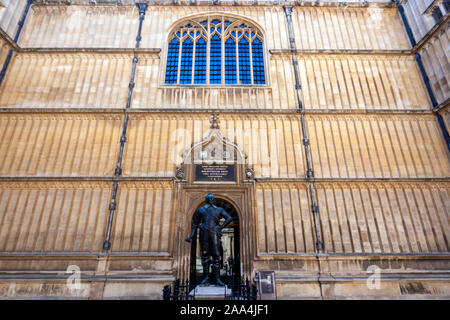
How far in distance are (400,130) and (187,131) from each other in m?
8.49

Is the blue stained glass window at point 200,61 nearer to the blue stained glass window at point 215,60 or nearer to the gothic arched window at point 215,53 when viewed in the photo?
the gothic arched window at point 215,53

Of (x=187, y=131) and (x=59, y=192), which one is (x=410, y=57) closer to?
(x=187, y=131)

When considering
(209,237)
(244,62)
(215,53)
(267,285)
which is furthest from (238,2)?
(267,285)

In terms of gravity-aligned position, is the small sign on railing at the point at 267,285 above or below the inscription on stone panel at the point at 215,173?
below

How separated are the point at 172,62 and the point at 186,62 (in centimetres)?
65

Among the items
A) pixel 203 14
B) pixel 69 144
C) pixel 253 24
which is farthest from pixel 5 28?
pixel 253 24

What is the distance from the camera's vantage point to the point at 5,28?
478 inches

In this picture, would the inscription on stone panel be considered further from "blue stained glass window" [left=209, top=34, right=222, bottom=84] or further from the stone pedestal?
the stone pedestal

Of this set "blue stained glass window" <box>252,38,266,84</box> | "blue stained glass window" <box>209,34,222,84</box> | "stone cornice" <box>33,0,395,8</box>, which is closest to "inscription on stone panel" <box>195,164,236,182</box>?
"blue stained glass window" <box>209,34,222,84</box>

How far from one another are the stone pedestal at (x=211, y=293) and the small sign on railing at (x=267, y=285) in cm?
214

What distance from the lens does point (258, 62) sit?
1318cm

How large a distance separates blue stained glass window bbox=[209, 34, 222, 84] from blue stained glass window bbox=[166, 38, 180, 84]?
1.60 metres

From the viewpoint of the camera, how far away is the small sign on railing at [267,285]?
8172 millimetres

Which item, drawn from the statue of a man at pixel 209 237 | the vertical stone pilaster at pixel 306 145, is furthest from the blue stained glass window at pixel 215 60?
the statue of a man at pixel 209 237
